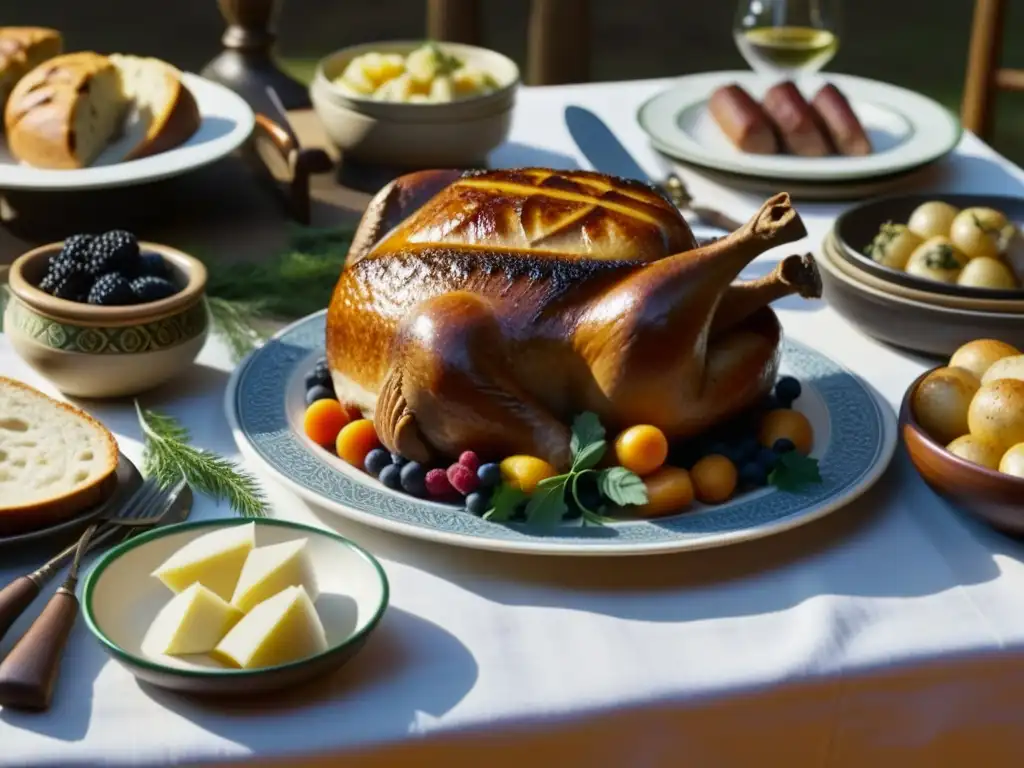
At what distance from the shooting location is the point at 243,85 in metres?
2.52

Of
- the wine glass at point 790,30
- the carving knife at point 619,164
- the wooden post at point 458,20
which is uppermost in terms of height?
the wine glass at point 790,30

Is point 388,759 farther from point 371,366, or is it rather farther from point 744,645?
point 371,366

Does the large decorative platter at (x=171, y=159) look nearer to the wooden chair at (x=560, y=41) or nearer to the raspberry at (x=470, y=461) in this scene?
the raspberry at (x=470, y=461)

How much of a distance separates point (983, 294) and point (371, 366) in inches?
29.2

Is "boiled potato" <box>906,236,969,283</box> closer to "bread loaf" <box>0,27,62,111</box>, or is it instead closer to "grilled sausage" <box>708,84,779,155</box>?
"grilled sausage" <box>708,84,779,155</box>

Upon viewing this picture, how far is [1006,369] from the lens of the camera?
4.44 ft

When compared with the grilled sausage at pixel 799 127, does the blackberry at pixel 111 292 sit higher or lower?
higher

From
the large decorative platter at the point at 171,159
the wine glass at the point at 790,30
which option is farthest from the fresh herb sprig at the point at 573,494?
the wine glass at the point at 790,30

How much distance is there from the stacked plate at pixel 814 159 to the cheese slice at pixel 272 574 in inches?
52.8

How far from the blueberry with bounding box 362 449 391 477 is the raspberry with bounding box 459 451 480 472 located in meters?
0.08

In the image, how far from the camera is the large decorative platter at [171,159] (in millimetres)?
1935

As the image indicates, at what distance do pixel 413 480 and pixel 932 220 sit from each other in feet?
2.84

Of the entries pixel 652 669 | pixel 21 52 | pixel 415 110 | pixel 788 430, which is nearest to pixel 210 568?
pixel 652 669

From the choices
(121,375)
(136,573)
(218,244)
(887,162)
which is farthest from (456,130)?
(136,573)
